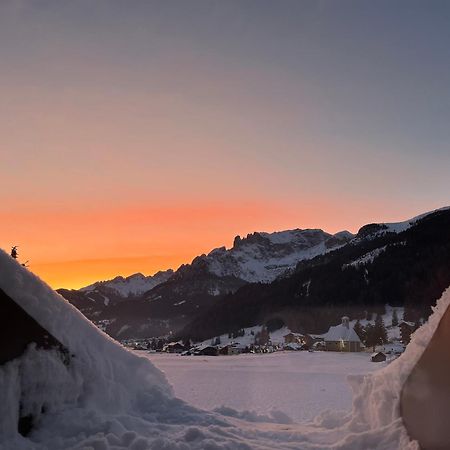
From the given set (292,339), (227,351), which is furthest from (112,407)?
(292,339)

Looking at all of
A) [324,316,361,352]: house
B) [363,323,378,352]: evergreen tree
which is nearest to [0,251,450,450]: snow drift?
[363,323,378,352]: evergreen tree

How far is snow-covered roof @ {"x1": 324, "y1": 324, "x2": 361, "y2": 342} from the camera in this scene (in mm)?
114938

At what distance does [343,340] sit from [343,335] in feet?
5.27

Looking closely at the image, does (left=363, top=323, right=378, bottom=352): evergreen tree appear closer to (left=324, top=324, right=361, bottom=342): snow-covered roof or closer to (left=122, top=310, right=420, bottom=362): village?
(left=122, top=310, right=420, bottom=362): village

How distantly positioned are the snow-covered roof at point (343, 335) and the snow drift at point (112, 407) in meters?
→ 112

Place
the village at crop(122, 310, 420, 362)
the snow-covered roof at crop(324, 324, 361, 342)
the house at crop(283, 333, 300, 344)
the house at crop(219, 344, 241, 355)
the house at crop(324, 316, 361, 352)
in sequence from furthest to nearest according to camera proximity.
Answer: the house at crop(283, 333, 300, 344)
the house at crop(219, 344, 241, 355)
the snow-covered roof at crop(324, 324, 361, 342)
the house at crop(324, 316, 361, 352)
the village at crop(122, 310, 420, 362)

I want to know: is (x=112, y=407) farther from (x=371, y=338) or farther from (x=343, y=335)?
(x=343, y=335)

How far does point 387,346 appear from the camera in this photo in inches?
4218

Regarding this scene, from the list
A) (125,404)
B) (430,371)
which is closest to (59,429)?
(125,404)

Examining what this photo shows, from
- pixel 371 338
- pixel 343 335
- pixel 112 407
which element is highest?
pixel 112 407

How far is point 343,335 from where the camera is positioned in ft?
383

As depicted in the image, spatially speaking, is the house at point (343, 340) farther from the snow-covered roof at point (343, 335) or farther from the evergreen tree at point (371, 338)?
the evergreen tree at point (371, 338)

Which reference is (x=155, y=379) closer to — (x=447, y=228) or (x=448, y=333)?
(x=448, y=333)

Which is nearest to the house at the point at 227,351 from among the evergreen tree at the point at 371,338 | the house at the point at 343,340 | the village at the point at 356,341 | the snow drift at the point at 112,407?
the village at the point at 356,341
